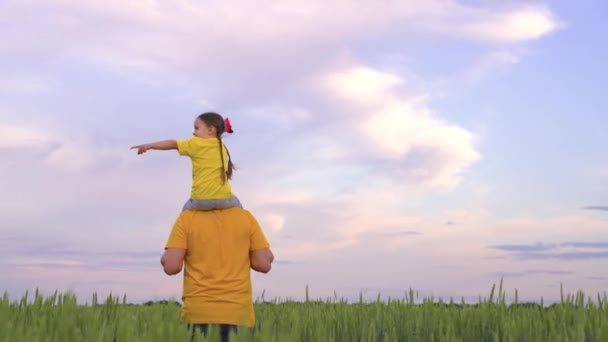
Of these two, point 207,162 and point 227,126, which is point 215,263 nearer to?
point 207,162

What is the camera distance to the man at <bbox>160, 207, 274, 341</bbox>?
14.5 feet

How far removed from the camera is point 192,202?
15.0ft

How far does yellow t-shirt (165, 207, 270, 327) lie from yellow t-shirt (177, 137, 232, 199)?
0.44 feet

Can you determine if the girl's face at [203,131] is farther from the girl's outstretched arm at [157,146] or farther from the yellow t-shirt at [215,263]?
the yellow t-shirt at [215,263]

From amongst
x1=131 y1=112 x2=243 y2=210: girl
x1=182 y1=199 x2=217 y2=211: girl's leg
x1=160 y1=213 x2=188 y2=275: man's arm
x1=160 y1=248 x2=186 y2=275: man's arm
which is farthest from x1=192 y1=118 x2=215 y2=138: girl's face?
x1=160 y1=248 x2=186 y2=275: man's arm

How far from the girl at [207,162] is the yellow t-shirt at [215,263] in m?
0.09

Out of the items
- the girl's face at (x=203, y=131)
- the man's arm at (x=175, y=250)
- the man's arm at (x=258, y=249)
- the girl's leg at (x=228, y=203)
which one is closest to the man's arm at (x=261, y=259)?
the man's arm at (x=258, y=249)

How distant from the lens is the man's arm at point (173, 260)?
4469 millimetres

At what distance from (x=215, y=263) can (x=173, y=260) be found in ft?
0.89

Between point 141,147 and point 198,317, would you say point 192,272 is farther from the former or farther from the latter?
point 141,147

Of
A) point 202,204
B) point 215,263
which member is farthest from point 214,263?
point 202,204

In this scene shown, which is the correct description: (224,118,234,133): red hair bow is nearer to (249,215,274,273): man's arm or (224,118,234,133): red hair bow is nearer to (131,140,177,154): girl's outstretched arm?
(131,140,177,154): girl's outstretched arm

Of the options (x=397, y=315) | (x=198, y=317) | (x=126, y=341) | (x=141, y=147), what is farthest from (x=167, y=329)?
(x=397, y=315)

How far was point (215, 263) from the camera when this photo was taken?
4477 millimetres
